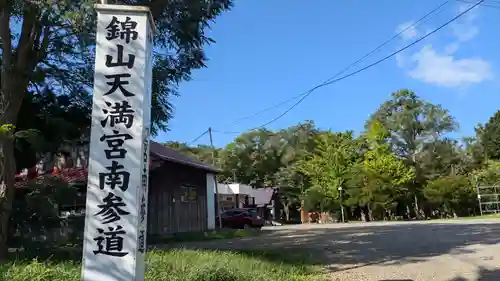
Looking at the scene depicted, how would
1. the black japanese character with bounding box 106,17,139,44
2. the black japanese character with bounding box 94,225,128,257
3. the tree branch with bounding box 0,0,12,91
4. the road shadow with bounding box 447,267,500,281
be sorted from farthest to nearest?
the tree branch with bounding box 0,0,12,91 < the road shadow with bounding box 447,267,500,281 < the black japanese character with bounding box 106,17,139,44 < the black japanese character with bounding box 94,225,128,257

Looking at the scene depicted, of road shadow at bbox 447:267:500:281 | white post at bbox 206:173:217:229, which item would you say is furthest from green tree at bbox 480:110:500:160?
road shadow at bbox 447:267:500:281

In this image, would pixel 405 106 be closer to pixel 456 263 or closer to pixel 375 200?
pixel 375 200

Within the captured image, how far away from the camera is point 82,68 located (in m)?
13.0

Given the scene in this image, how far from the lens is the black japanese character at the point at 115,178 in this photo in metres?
5.24

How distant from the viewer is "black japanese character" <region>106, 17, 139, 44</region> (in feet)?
18.4

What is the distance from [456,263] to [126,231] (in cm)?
838

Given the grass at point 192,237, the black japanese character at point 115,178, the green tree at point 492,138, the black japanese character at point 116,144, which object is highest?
the green tree at point 492,138

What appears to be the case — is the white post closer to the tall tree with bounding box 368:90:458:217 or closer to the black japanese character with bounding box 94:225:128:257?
the black japanese character with bounding box 94:225:128:257

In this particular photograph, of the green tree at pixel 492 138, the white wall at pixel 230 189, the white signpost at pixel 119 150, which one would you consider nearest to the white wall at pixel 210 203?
the white wall at pixel 230 189

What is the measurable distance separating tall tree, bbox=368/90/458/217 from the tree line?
11cm

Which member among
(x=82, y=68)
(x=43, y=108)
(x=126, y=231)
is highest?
(x=82, y=68)

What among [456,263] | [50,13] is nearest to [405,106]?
[456,263]

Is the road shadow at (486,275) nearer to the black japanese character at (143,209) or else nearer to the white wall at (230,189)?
the black japanese character at (143,209)

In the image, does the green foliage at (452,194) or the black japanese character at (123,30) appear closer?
the black japanese character at (123,30)
